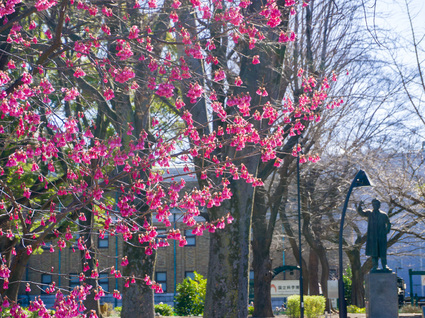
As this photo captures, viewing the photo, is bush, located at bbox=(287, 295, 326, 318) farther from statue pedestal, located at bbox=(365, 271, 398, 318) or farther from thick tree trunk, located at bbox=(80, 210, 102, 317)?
statue pedestal, located at bbox=(365, 271, 398, 318)

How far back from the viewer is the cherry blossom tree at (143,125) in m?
6.88

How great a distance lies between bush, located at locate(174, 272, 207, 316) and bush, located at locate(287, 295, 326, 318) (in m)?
4.21

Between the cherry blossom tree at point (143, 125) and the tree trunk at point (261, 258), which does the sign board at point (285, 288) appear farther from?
the cherry blossom tree at point (143, 125)

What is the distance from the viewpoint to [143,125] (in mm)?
11875

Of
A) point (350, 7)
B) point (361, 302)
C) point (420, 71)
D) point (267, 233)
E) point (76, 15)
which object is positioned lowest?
point (361, 302)

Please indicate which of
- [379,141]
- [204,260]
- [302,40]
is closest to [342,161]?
[379,141]

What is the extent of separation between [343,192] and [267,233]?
4372 mm

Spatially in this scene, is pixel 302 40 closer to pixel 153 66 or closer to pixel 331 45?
pixel 331 45

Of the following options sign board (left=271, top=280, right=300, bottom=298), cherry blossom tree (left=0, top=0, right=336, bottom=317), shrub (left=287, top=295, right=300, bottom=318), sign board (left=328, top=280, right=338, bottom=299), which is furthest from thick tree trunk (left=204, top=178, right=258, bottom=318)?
sign board (left=271, top=280, right=300, bottom=298)

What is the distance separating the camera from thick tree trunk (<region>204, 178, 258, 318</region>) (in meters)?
12.0

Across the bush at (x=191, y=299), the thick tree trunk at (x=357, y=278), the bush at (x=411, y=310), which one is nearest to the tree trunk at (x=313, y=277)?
the thick tree trunk at (x=357, y=278)

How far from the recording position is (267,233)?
24125 mm

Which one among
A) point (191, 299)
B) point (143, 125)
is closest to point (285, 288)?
point (191, 299)

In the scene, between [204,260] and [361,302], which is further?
[204,260]
